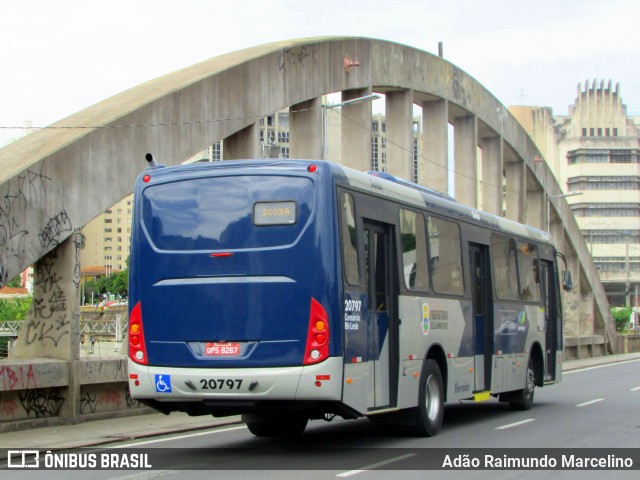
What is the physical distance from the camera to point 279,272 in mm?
10609

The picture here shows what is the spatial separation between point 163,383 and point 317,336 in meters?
1.75

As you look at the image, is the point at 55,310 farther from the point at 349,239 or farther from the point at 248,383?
the point at 349,239

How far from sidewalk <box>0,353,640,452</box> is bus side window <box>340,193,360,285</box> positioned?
4.14 meters

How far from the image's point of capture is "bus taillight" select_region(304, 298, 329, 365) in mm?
10352

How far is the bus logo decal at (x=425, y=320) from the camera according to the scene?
42.8ft

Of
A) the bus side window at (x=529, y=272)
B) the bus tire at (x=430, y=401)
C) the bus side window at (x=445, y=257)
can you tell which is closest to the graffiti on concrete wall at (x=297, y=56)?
the bus side window at (x=529, y=272)

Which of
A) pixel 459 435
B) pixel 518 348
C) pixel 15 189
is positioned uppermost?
pixel 15 189

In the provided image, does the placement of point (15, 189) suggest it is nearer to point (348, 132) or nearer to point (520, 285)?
point (520, 285)

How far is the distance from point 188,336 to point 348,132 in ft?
56.9

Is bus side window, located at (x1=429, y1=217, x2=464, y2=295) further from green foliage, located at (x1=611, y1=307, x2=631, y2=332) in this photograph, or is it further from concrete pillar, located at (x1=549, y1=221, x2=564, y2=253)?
→ green foliage, located at (x1=611, y1=307, x2=631, y2=332)

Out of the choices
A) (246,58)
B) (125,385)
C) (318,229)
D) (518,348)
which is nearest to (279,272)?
(318,229)

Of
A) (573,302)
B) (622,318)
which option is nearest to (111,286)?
(622,318)

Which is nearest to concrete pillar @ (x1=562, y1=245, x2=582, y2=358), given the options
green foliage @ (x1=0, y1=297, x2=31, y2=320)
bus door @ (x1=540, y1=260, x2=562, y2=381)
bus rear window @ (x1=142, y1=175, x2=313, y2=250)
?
bus door @ (x1=540, y1=260, x2=562, y2=381)

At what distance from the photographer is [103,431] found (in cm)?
1422
